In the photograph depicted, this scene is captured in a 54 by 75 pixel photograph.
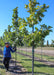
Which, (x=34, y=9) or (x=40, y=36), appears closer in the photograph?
(x=40, y=36)

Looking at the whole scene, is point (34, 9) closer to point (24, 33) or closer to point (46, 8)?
point (46, 8)

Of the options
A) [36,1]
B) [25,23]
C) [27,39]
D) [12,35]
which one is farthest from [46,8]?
[12,35]

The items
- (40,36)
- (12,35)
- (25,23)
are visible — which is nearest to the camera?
(40,36)

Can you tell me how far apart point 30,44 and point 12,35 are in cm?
424

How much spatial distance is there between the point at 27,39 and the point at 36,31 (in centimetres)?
52

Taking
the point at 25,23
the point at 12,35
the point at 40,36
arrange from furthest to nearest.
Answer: the point at 12,35 < the point at 25,23 < the point at 40,36

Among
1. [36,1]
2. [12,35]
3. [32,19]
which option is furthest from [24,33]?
[12,35]

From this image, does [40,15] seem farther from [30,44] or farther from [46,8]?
[30,44]

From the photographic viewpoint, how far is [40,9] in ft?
17.3

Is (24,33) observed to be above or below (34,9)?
below

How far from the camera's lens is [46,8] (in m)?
5.26

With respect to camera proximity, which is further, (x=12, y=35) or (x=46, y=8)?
(x=12, y=35)

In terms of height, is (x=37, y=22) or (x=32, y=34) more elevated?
(x=37, y=22)

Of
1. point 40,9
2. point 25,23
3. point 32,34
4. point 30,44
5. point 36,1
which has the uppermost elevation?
point 36,1
